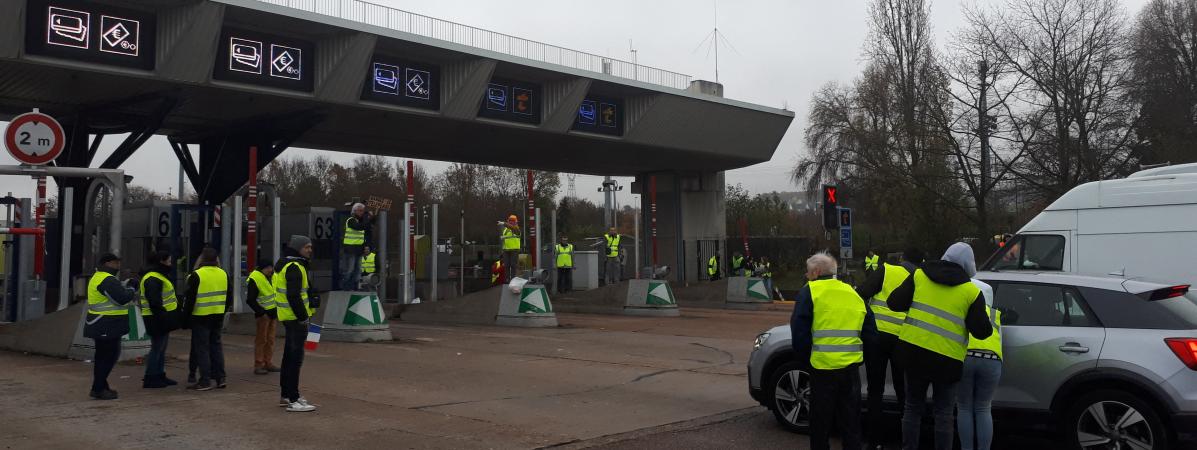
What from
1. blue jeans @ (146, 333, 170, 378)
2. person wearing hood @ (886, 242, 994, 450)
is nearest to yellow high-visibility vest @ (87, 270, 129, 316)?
blue jeans @ (146, 333, 170, 378)

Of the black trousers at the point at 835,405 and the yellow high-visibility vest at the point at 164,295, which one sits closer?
the black trousers at the point at 835,405

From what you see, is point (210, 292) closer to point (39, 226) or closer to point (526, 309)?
point (39, 226)

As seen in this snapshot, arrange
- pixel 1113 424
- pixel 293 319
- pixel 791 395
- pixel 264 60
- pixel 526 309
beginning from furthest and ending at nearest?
pixel 264 60 → pixel 526 309 → pixel 293 319 → pixel 791 395 → pixel 1113 424

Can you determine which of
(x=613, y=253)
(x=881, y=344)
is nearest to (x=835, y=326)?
(x=881, y=344)

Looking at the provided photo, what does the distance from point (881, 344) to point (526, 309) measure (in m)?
11.9

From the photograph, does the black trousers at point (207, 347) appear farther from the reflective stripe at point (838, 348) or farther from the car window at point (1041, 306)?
the car window at point (1041, 306)

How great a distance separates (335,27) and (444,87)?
350cm

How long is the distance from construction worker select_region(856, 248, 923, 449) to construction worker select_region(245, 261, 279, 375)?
20.6ft

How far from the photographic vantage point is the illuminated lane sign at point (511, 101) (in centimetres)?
2336

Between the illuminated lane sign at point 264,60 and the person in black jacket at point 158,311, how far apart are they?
9.67m

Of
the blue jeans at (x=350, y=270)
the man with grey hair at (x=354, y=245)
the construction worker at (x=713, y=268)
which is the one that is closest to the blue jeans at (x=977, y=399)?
the man with grey hair at (x=354, y=245)

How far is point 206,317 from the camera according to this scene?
9.75 meters

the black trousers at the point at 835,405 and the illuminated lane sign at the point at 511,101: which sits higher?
the illuminated lane sign at the point at 511,101

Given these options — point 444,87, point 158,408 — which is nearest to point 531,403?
point 158,408
